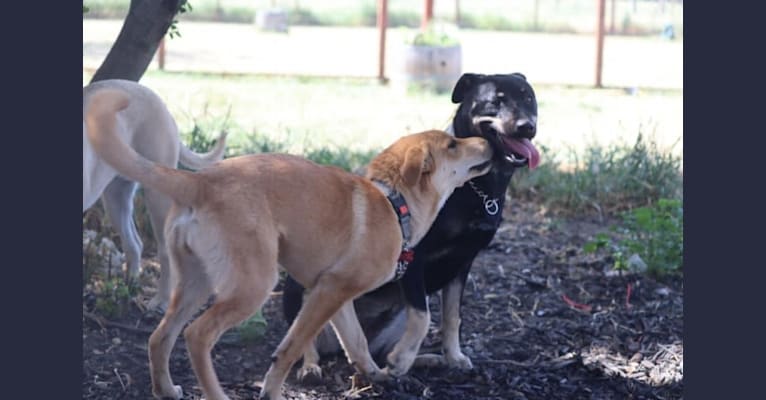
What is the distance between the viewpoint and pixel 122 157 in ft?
15.3

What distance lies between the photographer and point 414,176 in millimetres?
5379

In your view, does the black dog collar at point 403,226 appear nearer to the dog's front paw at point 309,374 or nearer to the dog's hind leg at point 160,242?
the dog's front paw at point 309,374

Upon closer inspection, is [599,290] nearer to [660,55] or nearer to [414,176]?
[414,176]

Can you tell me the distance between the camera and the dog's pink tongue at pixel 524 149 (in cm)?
584

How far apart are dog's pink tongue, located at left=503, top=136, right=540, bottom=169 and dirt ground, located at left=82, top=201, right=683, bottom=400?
1093 mm

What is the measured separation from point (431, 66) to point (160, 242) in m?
9.34

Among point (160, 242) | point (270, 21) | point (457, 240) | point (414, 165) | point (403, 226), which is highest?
point (270, 21)

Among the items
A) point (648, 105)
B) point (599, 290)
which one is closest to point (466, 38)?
point (648, 105)

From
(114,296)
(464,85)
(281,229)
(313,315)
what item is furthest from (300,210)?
(114,296)

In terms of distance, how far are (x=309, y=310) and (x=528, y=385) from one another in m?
1.38

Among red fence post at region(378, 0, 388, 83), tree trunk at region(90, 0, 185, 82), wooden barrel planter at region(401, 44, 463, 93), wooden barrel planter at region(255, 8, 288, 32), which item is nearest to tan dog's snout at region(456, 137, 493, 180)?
tree trunk at region(90, 0, 185, 82)

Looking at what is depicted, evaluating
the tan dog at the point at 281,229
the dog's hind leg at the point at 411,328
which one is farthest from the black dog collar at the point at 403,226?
the dog's hind leg at the point at 411,328

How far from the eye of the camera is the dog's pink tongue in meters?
5.84

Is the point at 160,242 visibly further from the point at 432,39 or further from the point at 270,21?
the point at 270,21
